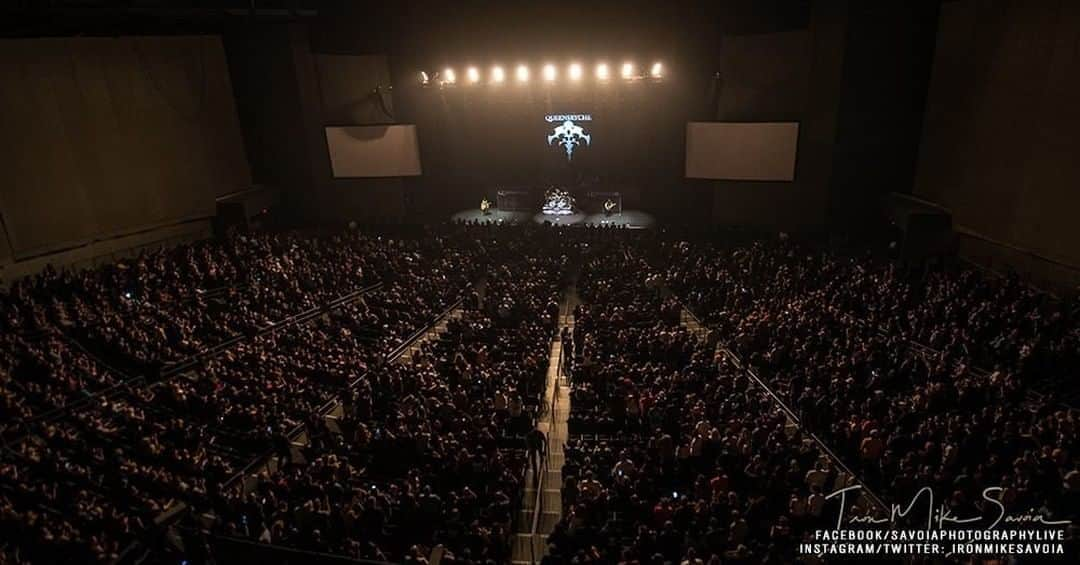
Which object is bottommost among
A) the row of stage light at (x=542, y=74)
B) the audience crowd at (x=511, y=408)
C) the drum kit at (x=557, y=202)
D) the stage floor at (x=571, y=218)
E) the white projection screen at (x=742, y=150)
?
the audience crowd at (x=511, y=408)

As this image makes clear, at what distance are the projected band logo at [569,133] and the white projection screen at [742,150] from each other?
4987 millimetres

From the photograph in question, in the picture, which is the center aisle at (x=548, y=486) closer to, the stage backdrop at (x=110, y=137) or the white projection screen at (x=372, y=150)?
the white projection screen at (x=372, y=150)

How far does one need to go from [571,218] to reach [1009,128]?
16.1m

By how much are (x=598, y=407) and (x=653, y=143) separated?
62.5ft

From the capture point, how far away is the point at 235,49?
27.5 m

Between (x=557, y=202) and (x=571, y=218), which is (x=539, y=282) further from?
(x=557, y=202)

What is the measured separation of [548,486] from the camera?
11.2m

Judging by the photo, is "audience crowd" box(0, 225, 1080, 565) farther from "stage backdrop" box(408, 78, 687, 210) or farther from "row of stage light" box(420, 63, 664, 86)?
"row of stage light" box(420, 63, 664, 86)

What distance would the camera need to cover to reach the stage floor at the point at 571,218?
2705 cm

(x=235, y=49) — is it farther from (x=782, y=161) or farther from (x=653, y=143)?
(x=782, y=161)

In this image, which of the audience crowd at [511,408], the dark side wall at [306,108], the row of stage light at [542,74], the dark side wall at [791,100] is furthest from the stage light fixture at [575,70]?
the audience crowd at [511,408]

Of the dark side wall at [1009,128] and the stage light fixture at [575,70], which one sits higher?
the stage light fixture at [575,70]

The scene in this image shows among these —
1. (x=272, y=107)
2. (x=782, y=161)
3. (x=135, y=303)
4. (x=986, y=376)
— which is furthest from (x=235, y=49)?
(x=986, y=376)

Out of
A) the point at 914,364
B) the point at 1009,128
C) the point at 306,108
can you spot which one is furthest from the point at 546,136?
the point at 914,364
